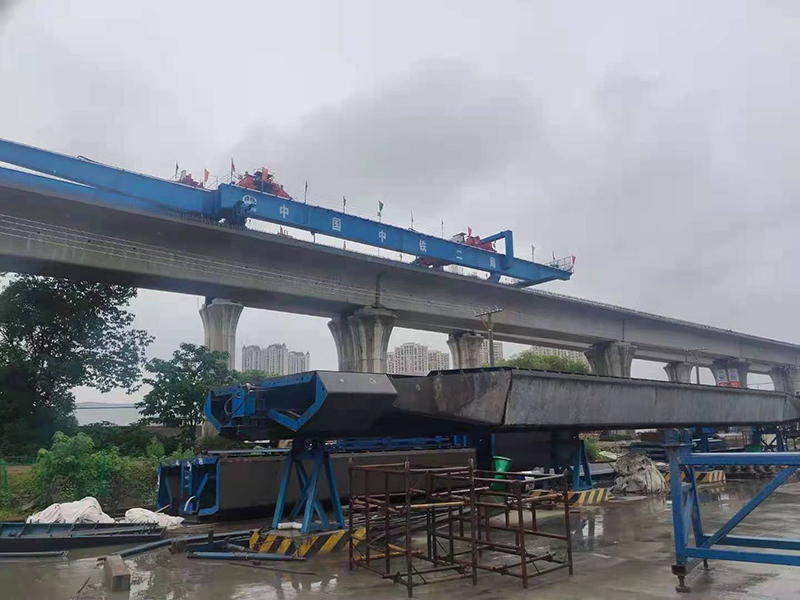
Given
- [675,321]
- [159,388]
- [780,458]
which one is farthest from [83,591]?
[675,321]

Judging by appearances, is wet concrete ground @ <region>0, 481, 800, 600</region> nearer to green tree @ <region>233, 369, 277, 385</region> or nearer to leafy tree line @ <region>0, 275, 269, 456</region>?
green tree @ <region>233, 369, 277, 385</region>

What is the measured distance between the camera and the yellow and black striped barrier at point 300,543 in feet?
29.3

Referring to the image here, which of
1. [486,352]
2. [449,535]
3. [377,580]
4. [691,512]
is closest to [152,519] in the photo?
[377,580]

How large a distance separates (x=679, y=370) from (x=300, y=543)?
58.9 meters

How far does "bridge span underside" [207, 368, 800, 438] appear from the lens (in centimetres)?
812

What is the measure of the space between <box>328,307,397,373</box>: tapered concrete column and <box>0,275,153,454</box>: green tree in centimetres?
927

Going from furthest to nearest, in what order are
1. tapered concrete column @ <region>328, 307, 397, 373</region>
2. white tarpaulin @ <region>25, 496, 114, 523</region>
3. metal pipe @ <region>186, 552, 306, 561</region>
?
1. tapered concrete column @ <region>328, 307, 397, 373</region>
2. white tarpaulin @ <region>25, 496, 114, 523</region>
3. metal pipe @ <region>186, 552, 306, 561</region>

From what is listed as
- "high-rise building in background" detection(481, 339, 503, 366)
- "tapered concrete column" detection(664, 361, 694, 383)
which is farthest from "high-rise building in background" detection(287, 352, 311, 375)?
"tapered concrete column" detection(664, 361, 694, 383)

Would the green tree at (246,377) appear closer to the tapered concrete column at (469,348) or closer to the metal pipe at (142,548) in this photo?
A: the metal pipe at (142,548)

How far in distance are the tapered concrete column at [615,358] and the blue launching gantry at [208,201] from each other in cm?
1465

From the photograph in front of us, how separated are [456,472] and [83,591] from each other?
5.07m

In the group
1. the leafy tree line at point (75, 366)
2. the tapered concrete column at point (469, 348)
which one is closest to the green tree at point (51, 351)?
the leafy tree line at point (75, 366)

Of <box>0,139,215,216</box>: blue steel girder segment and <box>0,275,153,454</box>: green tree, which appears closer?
<box>0,139,215,216</box>: blue steel girder segment

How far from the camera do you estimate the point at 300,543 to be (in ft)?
29.4
